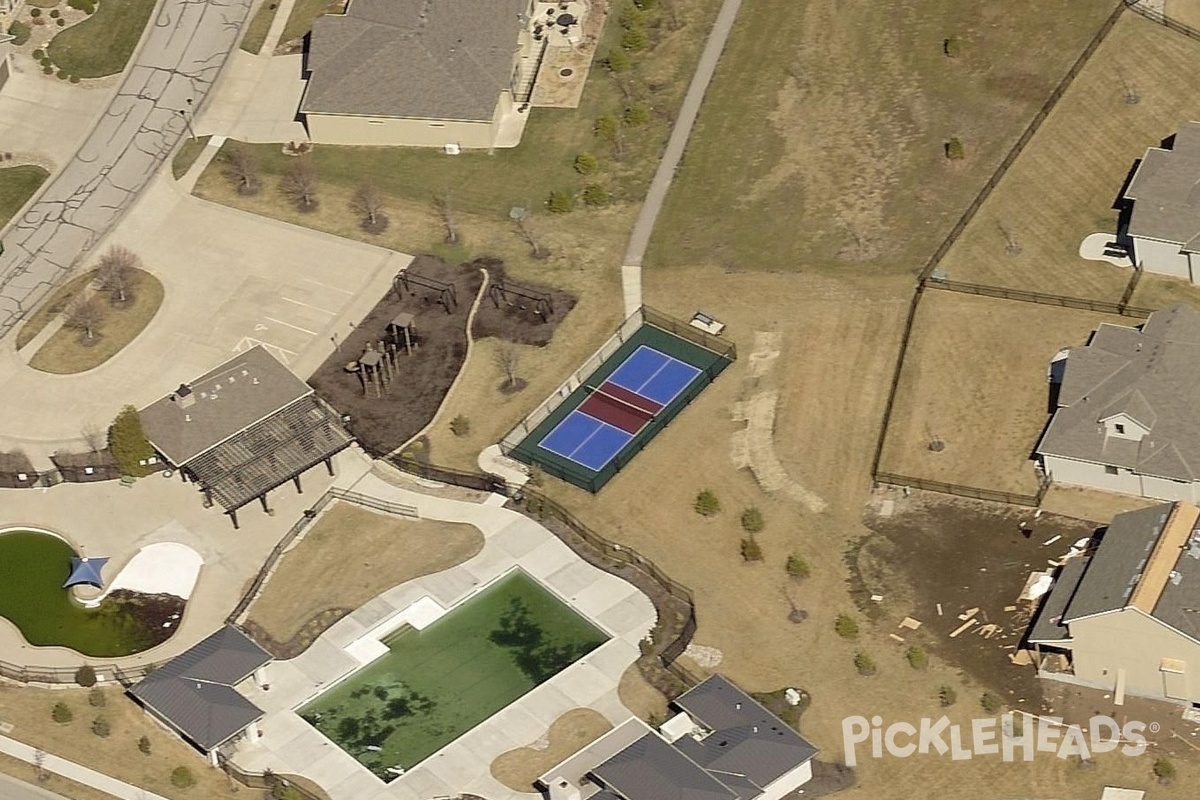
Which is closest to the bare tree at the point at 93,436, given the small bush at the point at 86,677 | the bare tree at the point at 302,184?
the small bush at the point at 86,677

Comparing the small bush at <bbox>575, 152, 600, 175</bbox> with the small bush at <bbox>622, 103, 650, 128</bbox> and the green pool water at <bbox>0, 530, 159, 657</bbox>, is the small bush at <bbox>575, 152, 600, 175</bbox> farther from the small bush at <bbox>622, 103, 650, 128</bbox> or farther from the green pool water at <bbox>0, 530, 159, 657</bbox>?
the green pool water at <bbox>0, 530, 159, 657</bbox>

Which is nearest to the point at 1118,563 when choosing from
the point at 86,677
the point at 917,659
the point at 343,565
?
the point at 917,659

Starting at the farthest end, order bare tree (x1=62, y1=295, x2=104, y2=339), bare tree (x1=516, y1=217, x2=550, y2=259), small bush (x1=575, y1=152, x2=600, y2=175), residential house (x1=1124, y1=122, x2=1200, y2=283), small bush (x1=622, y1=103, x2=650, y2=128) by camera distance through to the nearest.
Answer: small bush (x1=622, y1=103, x2=650, y2=128), small bush (x1=575, y1=152, x2=600, y2=175), bare tree (x1=516, y1=217, x2=550, y2=259), bare tree (x1=62, y1=295, x2=104, y2=339), residential house (x1=1124, y1=122, x2=1200, y2=283)

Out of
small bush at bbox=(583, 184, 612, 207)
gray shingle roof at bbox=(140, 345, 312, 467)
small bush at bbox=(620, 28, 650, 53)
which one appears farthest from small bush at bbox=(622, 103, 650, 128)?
gray shingle roof at bbox=(140, 345, 312, 467)

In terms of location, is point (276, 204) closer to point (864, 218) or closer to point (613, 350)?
point (613, 350)

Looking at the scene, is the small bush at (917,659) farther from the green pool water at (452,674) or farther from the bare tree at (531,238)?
the bare tree at (531,238)

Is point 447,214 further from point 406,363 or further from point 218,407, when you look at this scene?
point 218,407
